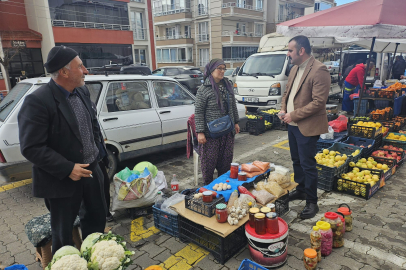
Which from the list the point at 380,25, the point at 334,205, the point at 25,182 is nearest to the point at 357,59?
the point at 380,25

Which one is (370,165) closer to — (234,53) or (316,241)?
(316,241)

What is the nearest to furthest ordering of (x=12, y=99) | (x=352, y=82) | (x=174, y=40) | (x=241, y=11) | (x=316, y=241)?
(x=316, y=241)
(x=12, y=99)
(x=352, y=82)
(x=241, y=11)
(x=174, y=40)

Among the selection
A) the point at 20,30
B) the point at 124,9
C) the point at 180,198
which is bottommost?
the point at 180,198

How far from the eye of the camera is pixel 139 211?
368 cm

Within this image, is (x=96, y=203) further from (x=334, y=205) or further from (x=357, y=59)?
(x=357, y=59)

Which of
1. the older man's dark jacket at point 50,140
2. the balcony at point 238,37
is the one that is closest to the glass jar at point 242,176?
the older man's dark jacket at point 50,140

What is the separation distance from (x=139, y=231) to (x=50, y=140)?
1.72m

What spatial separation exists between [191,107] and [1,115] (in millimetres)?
3292

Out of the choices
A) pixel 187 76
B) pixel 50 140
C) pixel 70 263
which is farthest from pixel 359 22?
pixel 187 76

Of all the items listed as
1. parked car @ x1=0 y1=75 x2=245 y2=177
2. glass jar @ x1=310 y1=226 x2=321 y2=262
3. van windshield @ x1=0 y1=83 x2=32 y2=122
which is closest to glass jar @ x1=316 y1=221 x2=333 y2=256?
glass jar @ x1=310 y1=226 x2=321 y2=262

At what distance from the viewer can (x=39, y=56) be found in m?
18.2

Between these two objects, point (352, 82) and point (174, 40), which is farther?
point (174, 40)

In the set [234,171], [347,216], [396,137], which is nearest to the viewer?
[347,216]

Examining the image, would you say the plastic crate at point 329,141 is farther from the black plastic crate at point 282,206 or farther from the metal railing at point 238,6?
the metal railing at point 238,6
